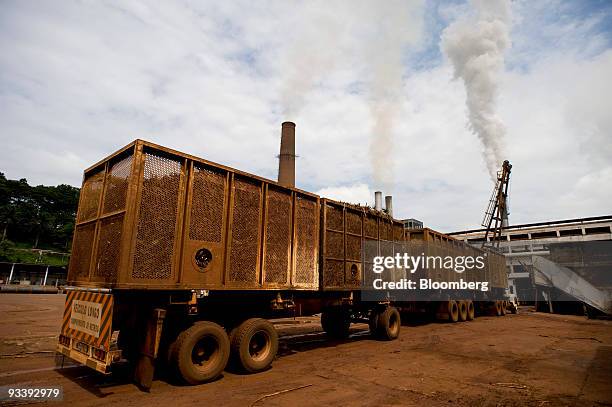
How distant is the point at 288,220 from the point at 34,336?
856 cm

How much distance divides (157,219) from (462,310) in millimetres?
16314

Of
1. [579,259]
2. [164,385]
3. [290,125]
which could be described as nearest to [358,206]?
[164,385]

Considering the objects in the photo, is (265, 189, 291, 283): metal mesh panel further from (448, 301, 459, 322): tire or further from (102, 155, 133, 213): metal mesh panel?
(448, 301, 459, 322): tire

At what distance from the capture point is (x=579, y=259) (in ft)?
135

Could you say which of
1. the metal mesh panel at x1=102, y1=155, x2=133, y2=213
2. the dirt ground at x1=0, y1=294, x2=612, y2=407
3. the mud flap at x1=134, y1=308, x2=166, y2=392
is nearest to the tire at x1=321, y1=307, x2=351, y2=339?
the dirt ground at x1=0, y1=294, x2=612, y2=407

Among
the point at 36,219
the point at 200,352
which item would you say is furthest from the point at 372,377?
the point at 36,219

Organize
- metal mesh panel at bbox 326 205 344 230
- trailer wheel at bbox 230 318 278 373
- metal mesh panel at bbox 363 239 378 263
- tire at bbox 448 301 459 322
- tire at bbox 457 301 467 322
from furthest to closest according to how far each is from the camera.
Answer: tire at bbox 457 301 467 322 → tire at bbox 448 301 459 322 → metal mesh panel at bbox 363 239 378 263 → metal mesh panel at bbox 326 205 344 230 → trailer wheel at bbox 230 318 278 373

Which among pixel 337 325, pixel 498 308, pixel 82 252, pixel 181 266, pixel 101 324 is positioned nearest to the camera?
pixel 101 324

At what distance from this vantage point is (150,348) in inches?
219

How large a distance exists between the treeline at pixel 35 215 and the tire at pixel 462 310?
192 ft

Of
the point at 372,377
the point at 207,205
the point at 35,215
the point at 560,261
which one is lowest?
the point at 372,377

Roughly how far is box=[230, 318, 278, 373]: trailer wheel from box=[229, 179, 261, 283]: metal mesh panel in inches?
35.6

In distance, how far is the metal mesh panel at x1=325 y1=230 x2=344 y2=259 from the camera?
31.1 feet

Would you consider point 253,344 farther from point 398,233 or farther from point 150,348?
point 398,233
